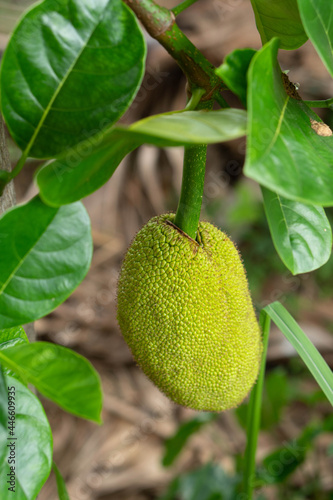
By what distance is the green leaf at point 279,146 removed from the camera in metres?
0.27

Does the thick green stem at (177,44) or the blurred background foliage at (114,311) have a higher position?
the thick green stem at (177,44)

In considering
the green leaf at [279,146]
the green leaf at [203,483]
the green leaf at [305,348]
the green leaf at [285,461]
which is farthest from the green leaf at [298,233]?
the green leaf at [203,483]

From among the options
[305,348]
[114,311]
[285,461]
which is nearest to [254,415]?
[305,348]

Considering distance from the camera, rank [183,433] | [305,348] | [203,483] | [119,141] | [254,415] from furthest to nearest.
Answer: [203,483], [183,433], [254,415], [305,348], [119,141]

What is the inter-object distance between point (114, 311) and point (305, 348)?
3.75 ft

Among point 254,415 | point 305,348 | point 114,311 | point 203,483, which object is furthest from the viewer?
point 114,311

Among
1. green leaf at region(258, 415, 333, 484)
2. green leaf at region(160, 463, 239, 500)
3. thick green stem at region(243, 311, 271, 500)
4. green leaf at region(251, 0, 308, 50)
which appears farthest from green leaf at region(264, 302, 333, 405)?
green leaf at region(160, 463, 239, 500)

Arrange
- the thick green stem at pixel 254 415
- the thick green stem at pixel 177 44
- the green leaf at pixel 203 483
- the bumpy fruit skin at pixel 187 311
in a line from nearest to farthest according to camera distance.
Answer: the thick green stem at pixel 177 44
the bumpy fruit skin at pixel 187 311
the thick green stem at pixel 254 415
the green leaf at pixel 203 483

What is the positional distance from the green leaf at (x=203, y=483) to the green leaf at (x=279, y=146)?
36.5 inches

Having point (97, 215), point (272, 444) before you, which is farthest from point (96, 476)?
point (97, 215)

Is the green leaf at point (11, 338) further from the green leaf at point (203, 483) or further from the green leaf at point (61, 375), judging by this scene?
the green leaf at point (203, 483)

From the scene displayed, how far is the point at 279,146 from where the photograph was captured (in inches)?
11.6

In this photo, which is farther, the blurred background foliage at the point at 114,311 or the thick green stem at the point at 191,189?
the blurred background foliage at the point at 114,311

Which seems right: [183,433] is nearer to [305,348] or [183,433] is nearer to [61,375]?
[305,348]
